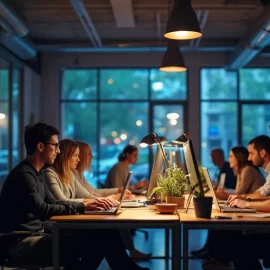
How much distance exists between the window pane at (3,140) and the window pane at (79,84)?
266 cm

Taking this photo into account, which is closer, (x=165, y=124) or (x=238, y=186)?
(x=238, y=186)

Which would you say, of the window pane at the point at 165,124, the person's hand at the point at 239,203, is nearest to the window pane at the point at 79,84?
the window pane at the point at 165,124

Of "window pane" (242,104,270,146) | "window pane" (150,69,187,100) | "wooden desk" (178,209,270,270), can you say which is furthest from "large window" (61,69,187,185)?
"wooden desk" (178,209,270,270)

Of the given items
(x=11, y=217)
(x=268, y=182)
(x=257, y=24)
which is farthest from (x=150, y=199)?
(x=257, y=24)

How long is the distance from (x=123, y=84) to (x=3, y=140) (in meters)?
3.53

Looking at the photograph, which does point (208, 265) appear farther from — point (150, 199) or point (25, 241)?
point (25, 241)

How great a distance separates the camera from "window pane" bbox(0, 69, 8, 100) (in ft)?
30.8

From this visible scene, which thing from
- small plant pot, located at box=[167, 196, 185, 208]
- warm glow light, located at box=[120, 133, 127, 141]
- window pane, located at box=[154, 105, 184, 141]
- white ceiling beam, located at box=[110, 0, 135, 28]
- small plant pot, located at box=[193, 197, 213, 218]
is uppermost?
white ceiling beam, located at box=[110, 0, 135, 28]

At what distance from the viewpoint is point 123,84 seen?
12281 mm

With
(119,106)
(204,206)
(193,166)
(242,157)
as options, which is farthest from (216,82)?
(204,206)

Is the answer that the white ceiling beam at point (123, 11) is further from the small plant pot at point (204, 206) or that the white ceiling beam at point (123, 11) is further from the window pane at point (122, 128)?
the small plant pot at point (204, 206)

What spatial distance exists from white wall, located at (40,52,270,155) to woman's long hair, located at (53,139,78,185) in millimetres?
7174

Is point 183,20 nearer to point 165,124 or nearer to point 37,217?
point 37,217

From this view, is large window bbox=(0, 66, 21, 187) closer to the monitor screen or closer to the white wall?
the white wall
